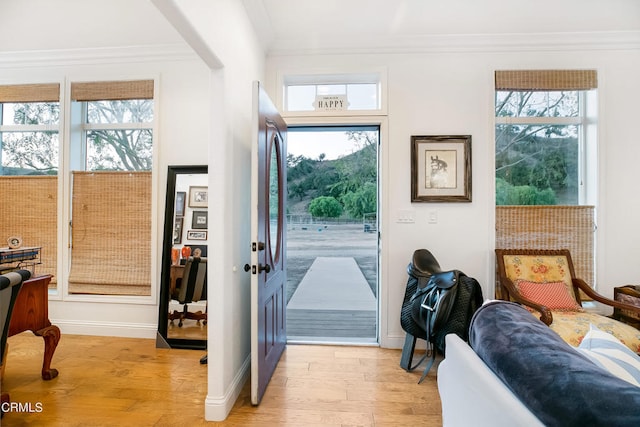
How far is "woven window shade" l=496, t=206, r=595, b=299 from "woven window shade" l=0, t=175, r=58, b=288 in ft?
14.7

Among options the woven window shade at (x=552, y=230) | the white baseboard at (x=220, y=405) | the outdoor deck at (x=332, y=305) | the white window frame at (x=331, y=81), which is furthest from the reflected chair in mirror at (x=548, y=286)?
the white baseboard at (x=220, y=405)

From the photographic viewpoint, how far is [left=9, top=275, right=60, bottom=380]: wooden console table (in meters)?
2.03

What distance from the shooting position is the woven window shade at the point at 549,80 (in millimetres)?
2812

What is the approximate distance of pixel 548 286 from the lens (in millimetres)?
2568

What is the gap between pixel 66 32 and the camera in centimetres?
292

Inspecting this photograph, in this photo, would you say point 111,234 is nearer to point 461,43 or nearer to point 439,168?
point 439,168

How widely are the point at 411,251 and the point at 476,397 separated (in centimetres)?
211

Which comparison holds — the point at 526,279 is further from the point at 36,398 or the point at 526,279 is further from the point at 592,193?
the point at 36,398

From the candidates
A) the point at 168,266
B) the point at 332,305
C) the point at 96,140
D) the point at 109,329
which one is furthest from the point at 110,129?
the point at 332,305

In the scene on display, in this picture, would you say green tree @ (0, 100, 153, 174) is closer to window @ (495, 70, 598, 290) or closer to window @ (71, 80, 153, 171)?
window @ (71, 80, 153, 171)

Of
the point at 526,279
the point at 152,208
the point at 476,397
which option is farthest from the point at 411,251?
the point at 152,208

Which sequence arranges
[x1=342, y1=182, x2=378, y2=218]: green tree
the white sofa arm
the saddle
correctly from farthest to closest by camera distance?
1. [x1=342, y1=182, x2=378, y2=218]: green tree
2. the saddle
3. the white sofa arm

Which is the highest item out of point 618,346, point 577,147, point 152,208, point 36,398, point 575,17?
point 575,17

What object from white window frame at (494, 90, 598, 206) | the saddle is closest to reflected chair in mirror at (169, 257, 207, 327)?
the saddle
